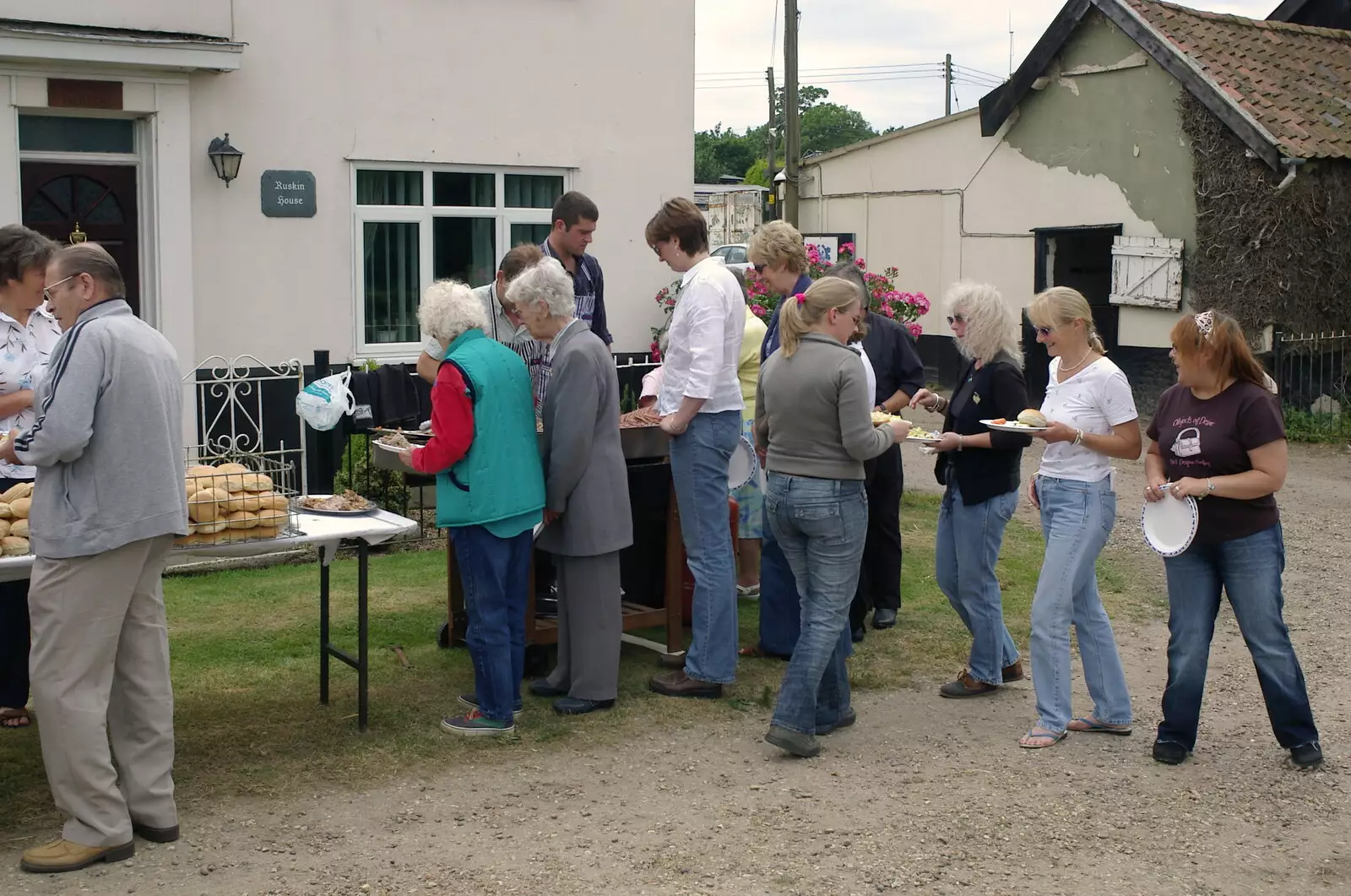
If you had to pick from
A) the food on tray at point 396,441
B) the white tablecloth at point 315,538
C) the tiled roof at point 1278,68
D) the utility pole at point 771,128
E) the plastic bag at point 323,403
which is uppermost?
the utility pole at point 771,128

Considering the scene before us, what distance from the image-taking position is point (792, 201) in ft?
76.8

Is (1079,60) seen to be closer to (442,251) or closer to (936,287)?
(936,287)

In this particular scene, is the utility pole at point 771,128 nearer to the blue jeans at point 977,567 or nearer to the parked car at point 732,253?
the parked car at point 732,253

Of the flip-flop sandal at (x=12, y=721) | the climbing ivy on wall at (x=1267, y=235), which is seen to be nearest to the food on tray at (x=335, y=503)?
the flip-flop sandal at (x=12, y=721)

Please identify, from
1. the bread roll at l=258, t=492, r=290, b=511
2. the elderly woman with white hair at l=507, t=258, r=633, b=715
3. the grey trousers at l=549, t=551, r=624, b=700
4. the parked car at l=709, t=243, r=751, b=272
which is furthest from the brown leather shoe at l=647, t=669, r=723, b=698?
the parked car at l=709, t=243, r=751, b=272

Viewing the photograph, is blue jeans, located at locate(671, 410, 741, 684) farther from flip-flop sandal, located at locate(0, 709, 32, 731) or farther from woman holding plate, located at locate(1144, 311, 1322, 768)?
flip-flop sandal, located at locate(0, 709, 32, 731)

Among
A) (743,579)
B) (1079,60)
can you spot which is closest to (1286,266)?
(1079,60)

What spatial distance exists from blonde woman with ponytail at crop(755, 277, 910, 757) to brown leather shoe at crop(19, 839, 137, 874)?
2532 mm

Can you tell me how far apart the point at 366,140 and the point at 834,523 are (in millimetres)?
7297

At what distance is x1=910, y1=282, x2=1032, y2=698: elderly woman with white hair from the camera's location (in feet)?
20.3

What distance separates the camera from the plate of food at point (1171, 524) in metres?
5.41

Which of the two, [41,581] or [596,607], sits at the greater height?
[41,581]

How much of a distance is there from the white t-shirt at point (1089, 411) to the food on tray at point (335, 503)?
289 cm

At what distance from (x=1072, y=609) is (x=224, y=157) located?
24.8 ft
